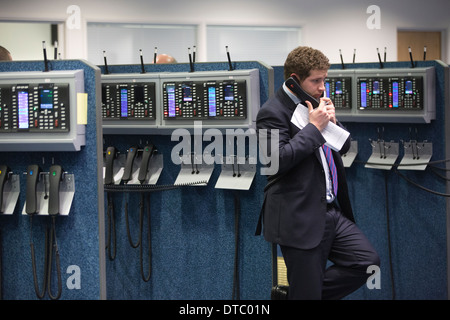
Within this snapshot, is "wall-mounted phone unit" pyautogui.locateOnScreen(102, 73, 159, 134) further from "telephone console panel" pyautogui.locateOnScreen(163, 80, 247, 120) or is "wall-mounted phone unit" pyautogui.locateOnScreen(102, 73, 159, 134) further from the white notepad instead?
the white notepad

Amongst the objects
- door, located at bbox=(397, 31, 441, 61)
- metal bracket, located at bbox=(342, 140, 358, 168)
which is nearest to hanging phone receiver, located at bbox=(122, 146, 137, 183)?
metal bracket, located at bbox=(342, 140, 358, 168)

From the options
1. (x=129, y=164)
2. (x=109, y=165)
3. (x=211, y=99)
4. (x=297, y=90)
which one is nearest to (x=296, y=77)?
(x=297, y=90)

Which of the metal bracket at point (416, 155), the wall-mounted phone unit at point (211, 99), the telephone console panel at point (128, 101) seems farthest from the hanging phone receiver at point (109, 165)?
the metal bracket at point (416, 155)

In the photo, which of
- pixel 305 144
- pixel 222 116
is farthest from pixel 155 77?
pixel 305 144

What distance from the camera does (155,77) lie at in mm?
3025

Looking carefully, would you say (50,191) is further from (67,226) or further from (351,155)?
(351,155)

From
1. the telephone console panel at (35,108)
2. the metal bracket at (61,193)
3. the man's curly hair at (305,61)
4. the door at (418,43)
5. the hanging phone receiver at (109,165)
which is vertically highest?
the door at (418,43)

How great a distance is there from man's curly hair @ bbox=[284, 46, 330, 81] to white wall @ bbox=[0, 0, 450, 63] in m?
4.23

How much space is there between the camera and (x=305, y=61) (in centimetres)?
227

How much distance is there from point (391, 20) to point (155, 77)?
459 cm

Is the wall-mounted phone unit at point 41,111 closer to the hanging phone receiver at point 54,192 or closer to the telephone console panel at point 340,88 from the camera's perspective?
the hanging phone receiver at point 54,192

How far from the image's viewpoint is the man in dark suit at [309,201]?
2.22 m

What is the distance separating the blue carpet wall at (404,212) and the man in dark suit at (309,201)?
3.95 feet
